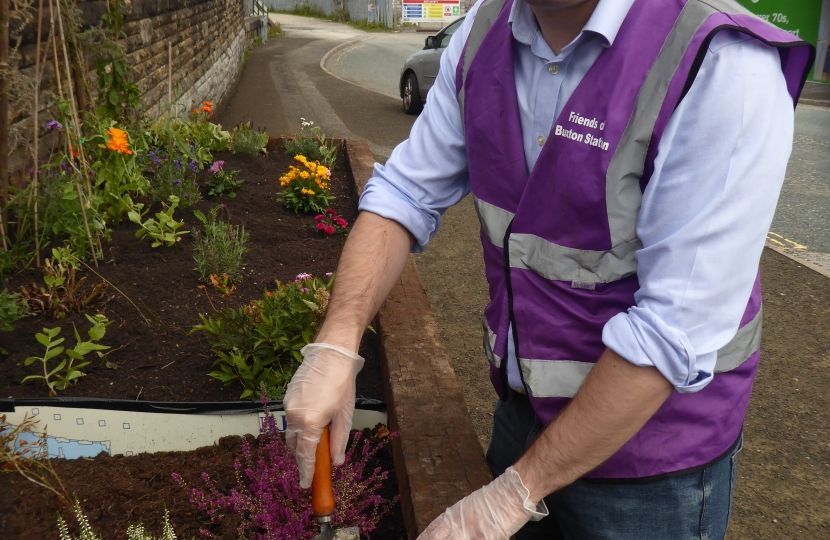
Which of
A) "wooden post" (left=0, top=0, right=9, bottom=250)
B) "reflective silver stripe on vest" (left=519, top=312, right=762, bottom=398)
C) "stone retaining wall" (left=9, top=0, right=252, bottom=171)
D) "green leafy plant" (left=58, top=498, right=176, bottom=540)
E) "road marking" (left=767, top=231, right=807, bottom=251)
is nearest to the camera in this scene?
"reflective silver stripe on vest" (left=519, top=312, right=762, bottom=398)

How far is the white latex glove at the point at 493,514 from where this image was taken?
1.50 meters

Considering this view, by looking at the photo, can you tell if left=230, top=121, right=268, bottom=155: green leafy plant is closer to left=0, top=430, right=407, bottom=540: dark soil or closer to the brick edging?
the brick edging

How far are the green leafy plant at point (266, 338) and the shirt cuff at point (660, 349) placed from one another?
5.57 ft

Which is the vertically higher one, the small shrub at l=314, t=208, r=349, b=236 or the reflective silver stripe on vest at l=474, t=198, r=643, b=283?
the reflective silver stripe on vest at l=474, t=198, r=643, b=283

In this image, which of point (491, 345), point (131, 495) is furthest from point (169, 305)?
point (491, 345)

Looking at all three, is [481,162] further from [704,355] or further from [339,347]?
[704,355]

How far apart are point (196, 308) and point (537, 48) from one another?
7.77 ft

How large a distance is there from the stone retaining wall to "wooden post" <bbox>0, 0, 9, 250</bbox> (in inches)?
8.6

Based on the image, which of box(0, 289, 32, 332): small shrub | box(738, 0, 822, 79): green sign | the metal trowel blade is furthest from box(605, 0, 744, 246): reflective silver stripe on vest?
box(0, 289, 32, 332): small shrub

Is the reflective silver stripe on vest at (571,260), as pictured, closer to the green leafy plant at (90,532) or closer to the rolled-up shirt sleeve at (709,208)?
the rolled-up shirt sleeve at (709,208)

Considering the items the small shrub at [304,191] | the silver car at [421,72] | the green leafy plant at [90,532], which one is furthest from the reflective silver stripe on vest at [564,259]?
the silver car at [421,72]

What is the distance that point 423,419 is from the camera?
2486mm

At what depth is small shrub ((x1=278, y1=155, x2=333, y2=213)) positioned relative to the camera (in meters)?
5.00

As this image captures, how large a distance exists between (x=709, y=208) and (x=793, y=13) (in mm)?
1616
